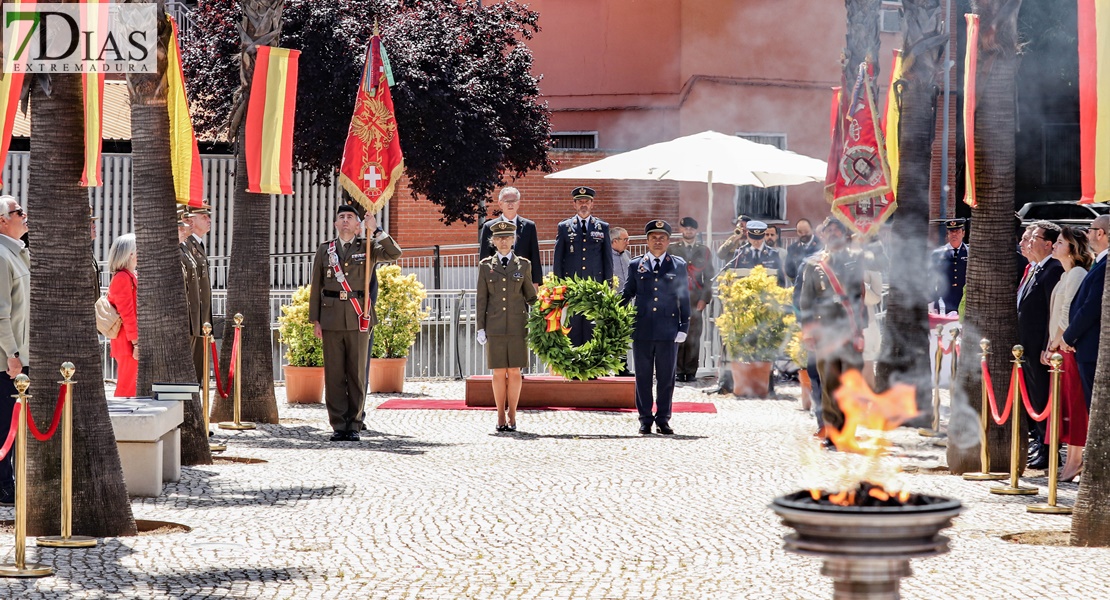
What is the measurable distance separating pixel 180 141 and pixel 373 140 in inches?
135

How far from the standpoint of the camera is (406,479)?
34.8ft

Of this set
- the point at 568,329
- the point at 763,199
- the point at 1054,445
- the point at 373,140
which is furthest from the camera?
the point at 763,199

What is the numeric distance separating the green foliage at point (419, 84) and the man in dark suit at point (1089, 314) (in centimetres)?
1375

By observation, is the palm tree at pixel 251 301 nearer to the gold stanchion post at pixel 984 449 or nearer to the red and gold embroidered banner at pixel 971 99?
the red and gold embroidered banner at pixel 971 99

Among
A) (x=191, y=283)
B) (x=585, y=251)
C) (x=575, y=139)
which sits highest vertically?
(x=575, y=139)

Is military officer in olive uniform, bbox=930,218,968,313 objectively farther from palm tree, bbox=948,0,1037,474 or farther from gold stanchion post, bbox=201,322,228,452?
gold stanchion post, bbox=201,322,228,452

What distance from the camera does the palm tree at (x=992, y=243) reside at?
11070 mm

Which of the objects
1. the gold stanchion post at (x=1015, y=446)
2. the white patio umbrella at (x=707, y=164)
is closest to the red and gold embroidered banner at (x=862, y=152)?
the gold stanchion post at (x=1015, y=446)

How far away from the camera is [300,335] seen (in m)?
15.9

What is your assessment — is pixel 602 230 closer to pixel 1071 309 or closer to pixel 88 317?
pixel 1071 309

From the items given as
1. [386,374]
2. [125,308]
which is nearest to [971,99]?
[125,308]

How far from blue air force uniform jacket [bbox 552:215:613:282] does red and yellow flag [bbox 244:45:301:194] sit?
4034 millimetres

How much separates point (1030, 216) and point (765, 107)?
234 inches

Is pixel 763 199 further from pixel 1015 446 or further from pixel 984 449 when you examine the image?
pixel 1015 446
